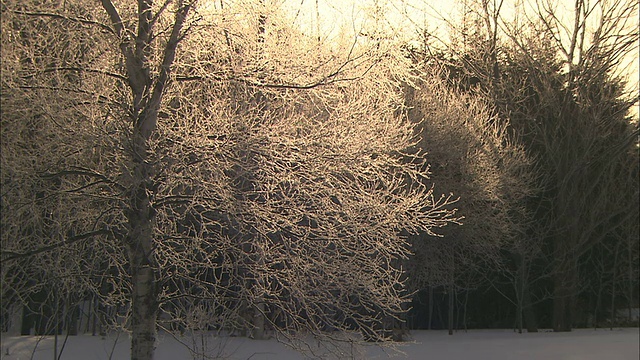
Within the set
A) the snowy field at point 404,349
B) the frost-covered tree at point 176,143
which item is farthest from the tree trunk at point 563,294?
the frost-covered tree at point 176,143

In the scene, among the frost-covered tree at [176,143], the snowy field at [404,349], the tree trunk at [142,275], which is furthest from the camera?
the snowy field at [404,349]

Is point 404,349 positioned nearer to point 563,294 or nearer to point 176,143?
point 563,294

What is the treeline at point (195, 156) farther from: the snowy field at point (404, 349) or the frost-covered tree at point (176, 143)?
the snowy field at point (404, 349)

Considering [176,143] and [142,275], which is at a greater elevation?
[176,143]

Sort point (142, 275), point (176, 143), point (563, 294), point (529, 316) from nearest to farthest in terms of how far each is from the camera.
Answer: point (176, 143) < point (142, 275) < point (563, 294) < point (529, 316)

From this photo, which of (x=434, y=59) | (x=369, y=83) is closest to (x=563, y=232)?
(x=434, y=59)

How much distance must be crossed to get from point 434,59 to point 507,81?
2.15 meters

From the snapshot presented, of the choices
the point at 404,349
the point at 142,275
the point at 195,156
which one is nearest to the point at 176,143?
the point at 195,156

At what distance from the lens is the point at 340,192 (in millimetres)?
9641

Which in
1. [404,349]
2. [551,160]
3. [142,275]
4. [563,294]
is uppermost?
[551,160]

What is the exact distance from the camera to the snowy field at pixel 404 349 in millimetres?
13984

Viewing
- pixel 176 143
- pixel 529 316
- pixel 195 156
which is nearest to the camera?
pixel 176 143

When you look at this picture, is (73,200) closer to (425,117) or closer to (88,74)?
(88,74)

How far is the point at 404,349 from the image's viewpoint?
16.6m
